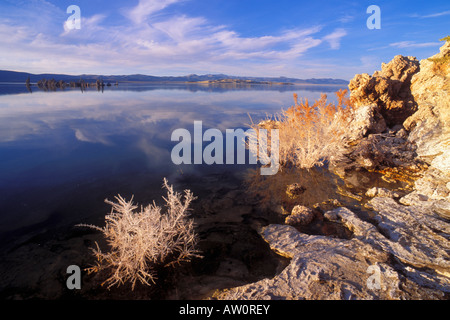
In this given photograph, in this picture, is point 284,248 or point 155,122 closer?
point 284,248

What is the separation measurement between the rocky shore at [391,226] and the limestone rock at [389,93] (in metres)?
0.06

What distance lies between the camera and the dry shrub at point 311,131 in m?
8.18

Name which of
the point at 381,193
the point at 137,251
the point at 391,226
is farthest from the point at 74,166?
the point at 381,193

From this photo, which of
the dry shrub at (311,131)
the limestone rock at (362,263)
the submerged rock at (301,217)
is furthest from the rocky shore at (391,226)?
the dry shrub at (311,131)

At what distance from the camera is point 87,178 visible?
7.50 metres

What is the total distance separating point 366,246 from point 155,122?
1695cm

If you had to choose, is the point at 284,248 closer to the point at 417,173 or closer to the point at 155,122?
the point at 417,173

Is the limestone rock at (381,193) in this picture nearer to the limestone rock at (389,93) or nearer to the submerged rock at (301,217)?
the submerged rock at (301,217)

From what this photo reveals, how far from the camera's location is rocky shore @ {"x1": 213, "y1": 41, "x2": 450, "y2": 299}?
10.5 ft

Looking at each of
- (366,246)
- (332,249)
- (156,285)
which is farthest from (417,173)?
(156,285)

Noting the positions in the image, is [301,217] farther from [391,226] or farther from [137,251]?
[137,251]

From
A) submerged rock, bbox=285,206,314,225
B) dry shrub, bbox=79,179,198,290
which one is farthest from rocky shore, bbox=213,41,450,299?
dry shrub, bbox=79,179,198,290

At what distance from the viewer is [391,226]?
4.81 metres

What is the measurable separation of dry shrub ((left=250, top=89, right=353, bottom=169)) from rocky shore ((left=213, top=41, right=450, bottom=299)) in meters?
1.05
